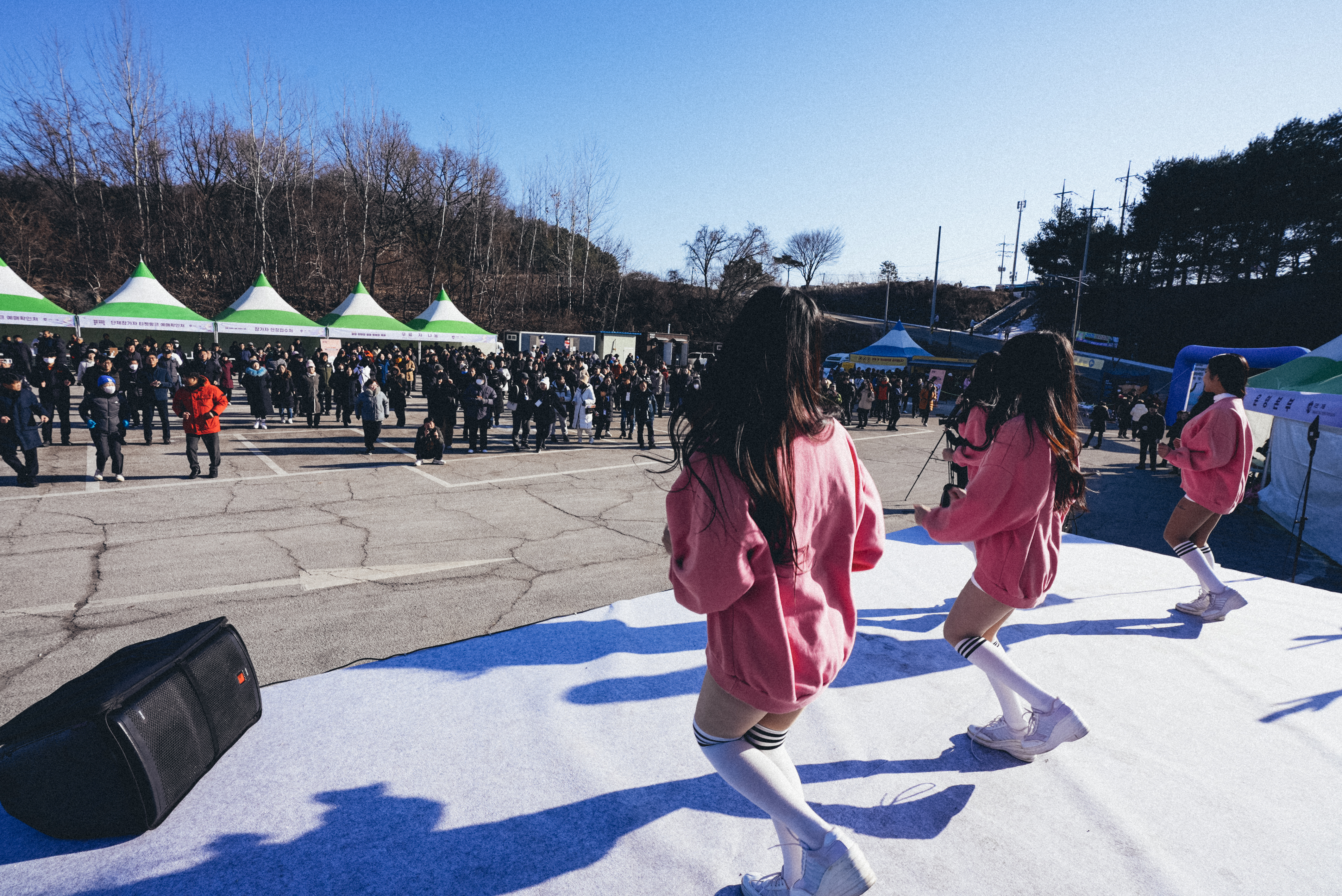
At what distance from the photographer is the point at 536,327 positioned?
144ft

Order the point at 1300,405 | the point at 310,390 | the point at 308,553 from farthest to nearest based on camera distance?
the point at 310,390 → the point at 1300,405 → the point at 308,553

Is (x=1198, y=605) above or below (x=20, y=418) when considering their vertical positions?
below

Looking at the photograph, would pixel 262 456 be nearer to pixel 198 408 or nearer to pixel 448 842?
pixel 198 408

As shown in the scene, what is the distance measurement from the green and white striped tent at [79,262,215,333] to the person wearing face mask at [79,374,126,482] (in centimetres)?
1207

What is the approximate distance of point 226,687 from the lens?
2441 mm

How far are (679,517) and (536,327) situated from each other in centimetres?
4435

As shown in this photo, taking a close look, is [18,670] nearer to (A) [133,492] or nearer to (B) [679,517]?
(B) [679,517]

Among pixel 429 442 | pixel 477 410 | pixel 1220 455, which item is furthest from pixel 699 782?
pixel 477 410

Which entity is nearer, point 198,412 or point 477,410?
point 198,412

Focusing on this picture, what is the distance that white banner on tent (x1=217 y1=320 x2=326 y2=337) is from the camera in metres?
19.3

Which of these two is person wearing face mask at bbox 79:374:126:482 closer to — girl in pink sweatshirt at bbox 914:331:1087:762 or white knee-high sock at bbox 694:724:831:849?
white knee-high sock at bbox 694:724:831:849

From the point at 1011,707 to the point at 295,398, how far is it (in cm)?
1596

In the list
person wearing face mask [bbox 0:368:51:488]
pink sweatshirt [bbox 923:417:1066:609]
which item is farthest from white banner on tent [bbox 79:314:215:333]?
pink sweatshirt [bbox 923:417:1066:609]

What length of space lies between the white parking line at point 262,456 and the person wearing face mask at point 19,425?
2.72 metres
